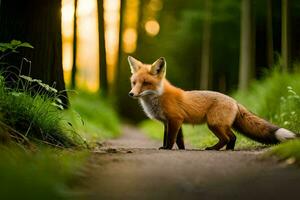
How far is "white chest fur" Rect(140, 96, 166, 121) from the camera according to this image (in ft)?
30.0

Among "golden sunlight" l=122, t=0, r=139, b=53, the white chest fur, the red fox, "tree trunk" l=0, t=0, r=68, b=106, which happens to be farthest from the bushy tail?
"golden sunlight" l=122, t=0, r=139, b=53

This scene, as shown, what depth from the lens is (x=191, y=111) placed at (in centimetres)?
912

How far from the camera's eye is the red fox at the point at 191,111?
348 inches

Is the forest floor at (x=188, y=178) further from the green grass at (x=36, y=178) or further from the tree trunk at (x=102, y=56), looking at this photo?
the tree trunk at (x=102, y=56)

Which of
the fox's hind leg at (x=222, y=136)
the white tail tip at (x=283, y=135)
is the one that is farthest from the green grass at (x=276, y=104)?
the white tail tip at (x=283, y=135)

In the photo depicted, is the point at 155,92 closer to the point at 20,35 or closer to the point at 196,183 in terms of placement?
the point at 20,35

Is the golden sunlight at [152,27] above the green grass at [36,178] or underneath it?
underneath

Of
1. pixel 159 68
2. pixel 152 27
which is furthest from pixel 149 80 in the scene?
pixel 152 27

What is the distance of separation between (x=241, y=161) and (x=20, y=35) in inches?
170

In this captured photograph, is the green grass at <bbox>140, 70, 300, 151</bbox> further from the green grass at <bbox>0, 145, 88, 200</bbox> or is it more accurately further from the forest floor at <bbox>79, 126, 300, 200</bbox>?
the green grass at <bbox>0, 145, 88, 200</bbox>

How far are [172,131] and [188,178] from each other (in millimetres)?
3791

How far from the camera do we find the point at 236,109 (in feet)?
Result: 29.8

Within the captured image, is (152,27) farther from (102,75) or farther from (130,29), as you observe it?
(102,75)

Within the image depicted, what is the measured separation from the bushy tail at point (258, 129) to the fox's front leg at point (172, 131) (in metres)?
1.05
